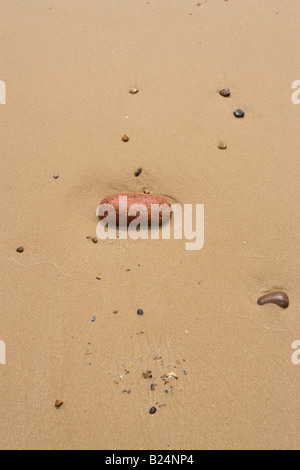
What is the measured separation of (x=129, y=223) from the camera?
3.02 meters

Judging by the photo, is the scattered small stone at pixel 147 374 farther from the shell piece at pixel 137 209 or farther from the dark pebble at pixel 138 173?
the dark pebble at pixel 138 173

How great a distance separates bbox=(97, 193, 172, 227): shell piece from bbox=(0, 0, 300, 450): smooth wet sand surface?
0.65ft

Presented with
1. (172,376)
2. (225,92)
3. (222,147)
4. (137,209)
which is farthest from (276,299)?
(225,92)

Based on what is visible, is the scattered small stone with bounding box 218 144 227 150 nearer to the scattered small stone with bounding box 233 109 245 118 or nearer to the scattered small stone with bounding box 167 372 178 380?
the scattered small stone with bounding box 233 109 245 118

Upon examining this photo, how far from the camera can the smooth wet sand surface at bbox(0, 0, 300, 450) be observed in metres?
2.43

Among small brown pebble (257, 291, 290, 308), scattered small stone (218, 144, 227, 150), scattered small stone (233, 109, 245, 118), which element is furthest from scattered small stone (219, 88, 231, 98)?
small brown pebble (257, 291, 290, 308)

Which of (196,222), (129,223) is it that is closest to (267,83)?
(196,222)

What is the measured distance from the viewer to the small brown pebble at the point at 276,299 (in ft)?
8.89

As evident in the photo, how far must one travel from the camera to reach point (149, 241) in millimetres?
2982

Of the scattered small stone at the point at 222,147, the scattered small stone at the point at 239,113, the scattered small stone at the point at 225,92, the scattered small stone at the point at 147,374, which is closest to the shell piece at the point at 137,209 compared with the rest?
the scattered small stone at the point at 222,147

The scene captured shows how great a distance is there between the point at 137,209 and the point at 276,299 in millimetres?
1366
